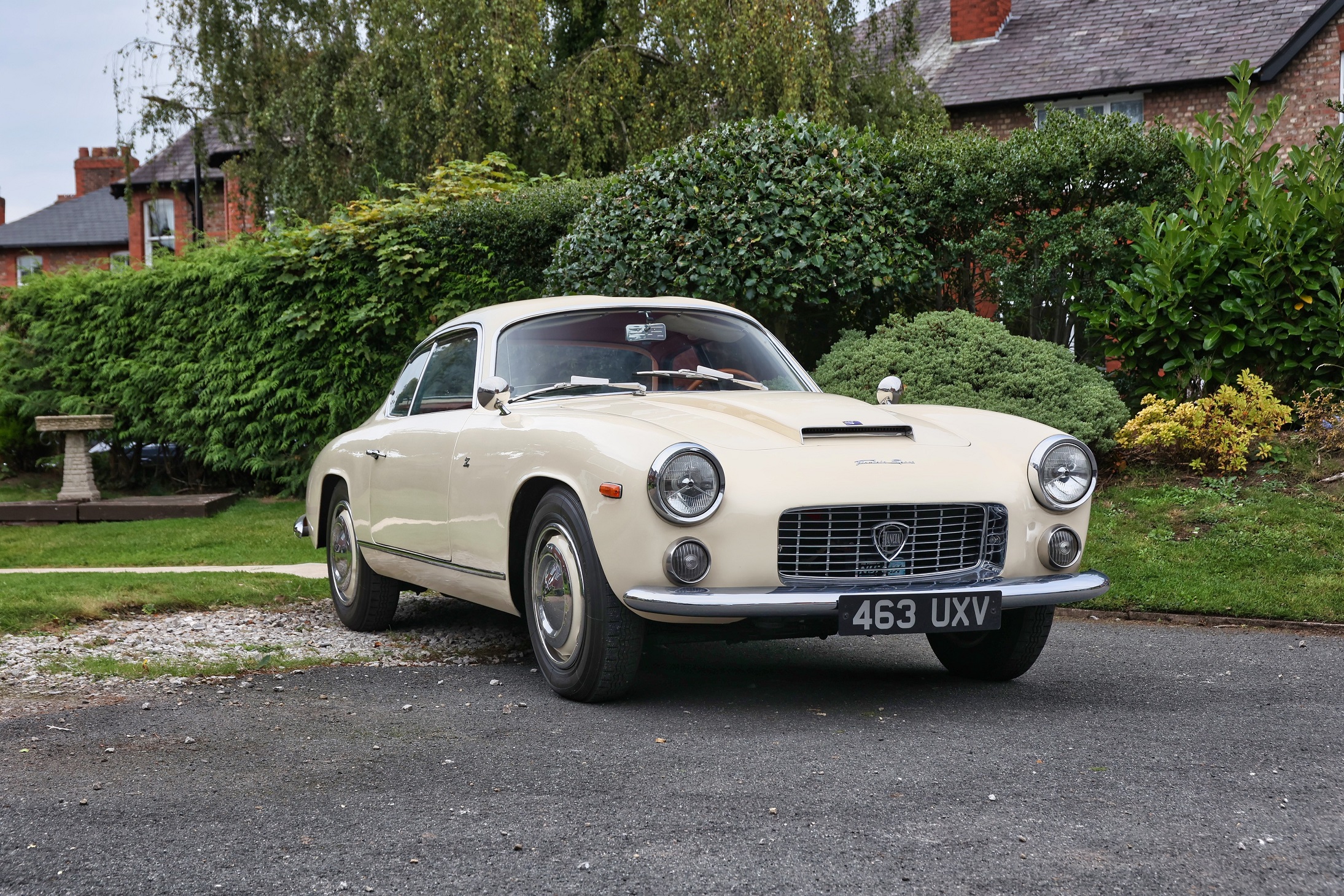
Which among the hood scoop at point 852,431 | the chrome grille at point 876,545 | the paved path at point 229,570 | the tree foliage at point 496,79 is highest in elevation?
the tree foliage at point 496,79

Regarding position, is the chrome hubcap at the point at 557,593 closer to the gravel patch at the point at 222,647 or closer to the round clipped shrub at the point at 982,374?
the gravel patch at the point at 222,647

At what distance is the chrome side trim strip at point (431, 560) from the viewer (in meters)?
5.11

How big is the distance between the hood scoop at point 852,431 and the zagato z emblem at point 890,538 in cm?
39

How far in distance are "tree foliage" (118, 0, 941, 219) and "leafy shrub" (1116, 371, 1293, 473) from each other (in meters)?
6.42

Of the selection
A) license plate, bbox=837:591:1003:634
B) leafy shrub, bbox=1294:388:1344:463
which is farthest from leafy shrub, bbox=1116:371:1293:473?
license plate, bbox=837:591:1003:634

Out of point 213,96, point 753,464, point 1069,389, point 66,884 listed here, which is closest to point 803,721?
point 753,464

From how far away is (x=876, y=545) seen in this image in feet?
14.2

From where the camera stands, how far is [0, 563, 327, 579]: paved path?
8.28m

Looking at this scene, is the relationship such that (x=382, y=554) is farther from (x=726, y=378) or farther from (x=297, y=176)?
(x=297, y=176)

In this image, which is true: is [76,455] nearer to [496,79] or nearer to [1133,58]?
[496,79]

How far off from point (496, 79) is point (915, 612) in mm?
13075

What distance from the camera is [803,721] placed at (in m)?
4.30

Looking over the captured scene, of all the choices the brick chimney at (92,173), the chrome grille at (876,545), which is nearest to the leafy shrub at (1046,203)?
the chrome grille at (876,545)

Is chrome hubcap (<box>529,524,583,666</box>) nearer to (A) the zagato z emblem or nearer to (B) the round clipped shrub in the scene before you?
(A) the zagato z emblem
